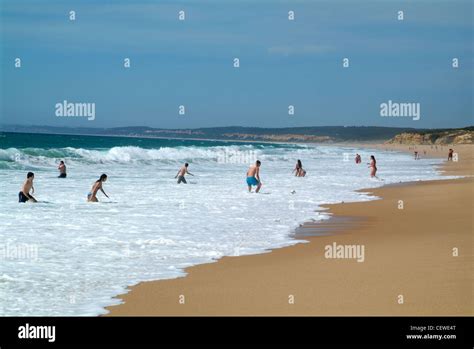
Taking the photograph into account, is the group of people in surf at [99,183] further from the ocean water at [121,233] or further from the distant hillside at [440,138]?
the distant hillside at [440,138]

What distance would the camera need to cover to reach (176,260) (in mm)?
9852

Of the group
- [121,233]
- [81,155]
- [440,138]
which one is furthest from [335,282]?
[440,138]

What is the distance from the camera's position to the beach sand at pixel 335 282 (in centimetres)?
705

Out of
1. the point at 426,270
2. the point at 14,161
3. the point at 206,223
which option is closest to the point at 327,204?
the point at 206,223

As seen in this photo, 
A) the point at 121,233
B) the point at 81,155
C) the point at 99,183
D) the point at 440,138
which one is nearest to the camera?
the point at 121,233

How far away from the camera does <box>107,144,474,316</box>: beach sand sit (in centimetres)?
705

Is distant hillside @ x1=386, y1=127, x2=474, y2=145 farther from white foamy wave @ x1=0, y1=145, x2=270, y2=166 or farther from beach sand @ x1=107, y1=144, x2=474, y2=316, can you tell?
beach sand @ x1=107, y1=144, x2=474, y2=316

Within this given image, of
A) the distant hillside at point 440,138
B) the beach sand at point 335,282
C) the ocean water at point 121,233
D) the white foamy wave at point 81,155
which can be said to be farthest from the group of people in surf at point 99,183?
the distant hillside at point 440,138

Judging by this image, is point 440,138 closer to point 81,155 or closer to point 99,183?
point 81,155

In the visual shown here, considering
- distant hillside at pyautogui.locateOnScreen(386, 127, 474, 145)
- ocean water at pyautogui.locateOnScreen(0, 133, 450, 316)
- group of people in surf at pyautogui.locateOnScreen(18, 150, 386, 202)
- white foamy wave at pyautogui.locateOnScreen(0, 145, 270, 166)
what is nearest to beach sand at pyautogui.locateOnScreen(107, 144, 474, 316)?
ocean water at pyautogui.locateOnScreen(0, 133, 450, 316)

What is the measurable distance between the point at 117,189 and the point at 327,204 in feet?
26.2

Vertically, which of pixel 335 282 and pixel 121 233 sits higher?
pixel 121 233

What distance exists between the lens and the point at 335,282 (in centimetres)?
823

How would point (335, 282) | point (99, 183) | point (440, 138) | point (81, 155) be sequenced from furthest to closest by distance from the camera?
point (440, 138) → point (81, 155) → point (99, 183) → point (335, 282)
